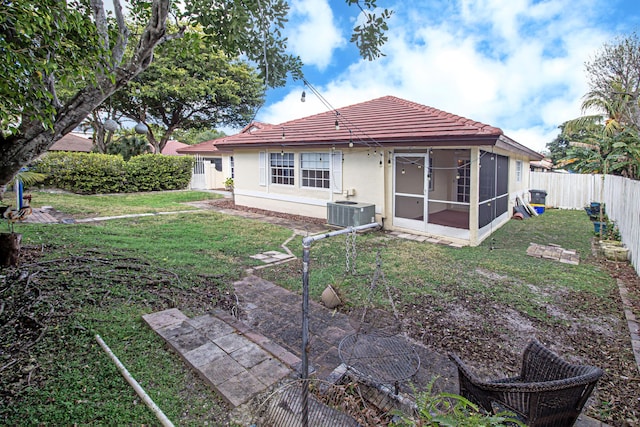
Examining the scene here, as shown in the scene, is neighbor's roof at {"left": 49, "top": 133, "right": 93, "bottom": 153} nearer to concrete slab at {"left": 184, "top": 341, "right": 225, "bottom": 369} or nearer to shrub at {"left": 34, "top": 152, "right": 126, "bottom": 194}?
shrub at {"left": 34, "top": 152, "right": 126, "bottom": 194}

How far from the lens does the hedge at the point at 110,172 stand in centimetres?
1477

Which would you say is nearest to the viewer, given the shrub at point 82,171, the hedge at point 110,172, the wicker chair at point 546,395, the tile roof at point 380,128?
the wicker chair at point 546,395

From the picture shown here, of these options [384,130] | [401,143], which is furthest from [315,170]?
[401,143]

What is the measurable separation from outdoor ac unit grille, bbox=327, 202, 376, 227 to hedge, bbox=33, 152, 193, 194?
11.6 meters

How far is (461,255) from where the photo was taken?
759 centimetres

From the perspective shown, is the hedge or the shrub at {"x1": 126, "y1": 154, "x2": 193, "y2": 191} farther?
the shrub at {"x1": 126, "y1": 154, "x2": 193, "y2": 191}

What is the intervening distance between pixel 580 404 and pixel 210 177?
2167 centimetres

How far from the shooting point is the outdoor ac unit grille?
9578mm

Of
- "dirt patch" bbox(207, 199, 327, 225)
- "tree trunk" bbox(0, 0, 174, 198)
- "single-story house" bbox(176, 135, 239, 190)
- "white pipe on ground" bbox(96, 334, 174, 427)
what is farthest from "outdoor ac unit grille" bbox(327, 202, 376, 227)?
"single-story house" bbox(176, 135, 239, 190)

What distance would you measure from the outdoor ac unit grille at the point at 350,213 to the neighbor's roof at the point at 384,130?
1782 mm

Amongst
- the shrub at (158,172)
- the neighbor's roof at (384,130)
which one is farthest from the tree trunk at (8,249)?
the shrub at (158,172)

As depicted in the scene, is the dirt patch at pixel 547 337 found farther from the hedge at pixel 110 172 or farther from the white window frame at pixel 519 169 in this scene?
the hedge at pixel 110 172

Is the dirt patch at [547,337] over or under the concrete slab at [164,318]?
under

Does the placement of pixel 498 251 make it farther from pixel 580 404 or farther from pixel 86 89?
pixel 86 89
